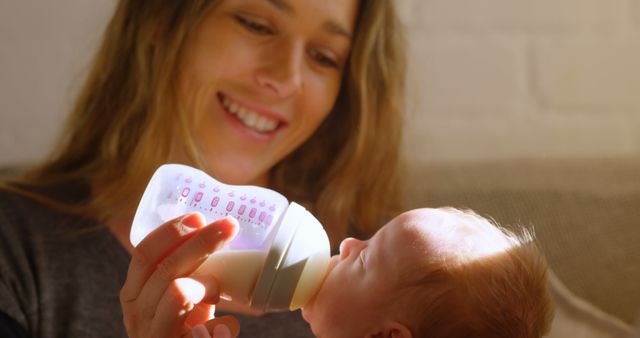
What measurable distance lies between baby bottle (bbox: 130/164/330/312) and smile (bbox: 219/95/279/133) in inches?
16.1

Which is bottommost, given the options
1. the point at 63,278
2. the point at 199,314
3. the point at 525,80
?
the point at 63,278

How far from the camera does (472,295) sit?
75 cm

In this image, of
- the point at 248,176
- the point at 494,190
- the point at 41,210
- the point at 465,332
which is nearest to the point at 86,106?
the point at 41,210

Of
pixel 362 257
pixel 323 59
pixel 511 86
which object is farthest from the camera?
pixel 511 86

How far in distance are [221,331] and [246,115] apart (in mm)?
502

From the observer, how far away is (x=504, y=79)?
5.05ft

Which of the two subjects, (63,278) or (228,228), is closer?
(228,228)

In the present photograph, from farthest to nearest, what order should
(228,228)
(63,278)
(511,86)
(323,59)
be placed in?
(511,86) → (323,59) → (63,278) → (228,228)

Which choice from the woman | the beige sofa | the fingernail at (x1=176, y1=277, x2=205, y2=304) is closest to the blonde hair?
the woman

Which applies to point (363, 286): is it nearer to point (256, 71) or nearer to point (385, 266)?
point (385, 266)

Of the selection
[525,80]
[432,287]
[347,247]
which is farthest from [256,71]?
[525,80]

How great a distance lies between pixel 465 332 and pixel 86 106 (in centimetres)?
82

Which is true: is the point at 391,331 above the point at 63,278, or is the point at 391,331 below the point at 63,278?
above

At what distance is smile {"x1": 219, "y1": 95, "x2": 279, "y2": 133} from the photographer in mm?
1189
